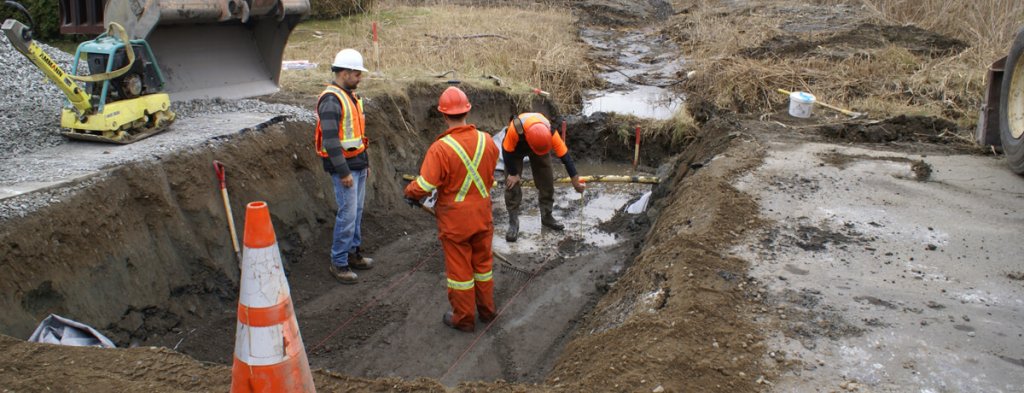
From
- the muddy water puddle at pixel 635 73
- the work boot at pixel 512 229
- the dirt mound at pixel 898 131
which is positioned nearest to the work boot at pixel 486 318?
the work boot at pixel 512 229

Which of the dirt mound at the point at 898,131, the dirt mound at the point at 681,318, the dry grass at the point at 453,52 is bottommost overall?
the dirt mound at the point at 681,318

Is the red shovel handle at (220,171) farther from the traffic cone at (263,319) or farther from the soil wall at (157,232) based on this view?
the traffic cone at (263,319)

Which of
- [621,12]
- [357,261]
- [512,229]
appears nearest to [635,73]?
[512,229]

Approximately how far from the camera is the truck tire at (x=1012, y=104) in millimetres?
7102

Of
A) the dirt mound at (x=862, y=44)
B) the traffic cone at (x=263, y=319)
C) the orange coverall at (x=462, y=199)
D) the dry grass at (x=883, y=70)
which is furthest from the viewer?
the dirt mound at (x=862, y=44)

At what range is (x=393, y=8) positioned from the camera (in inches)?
813

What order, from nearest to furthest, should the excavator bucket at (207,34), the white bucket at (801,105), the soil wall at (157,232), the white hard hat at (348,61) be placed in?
the soil wall at (157,232) → the white hard hat at (348,61) → the excavator bucket at (207,34) → the white bucket at (801,105)

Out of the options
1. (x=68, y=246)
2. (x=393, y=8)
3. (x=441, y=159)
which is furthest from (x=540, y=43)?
(x=68, y=246)

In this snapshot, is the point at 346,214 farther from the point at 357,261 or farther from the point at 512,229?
the point at 512,229

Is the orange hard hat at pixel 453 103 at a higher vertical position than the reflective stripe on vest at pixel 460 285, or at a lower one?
higher

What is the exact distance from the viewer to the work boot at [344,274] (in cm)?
668

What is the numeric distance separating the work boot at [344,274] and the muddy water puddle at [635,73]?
22.3 ft

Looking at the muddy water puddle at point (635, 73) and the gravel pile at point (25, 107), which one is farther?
the muddy water puddle at point (635, 73)

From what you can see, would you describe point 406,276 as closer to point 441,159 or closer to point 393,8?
point 441,159
